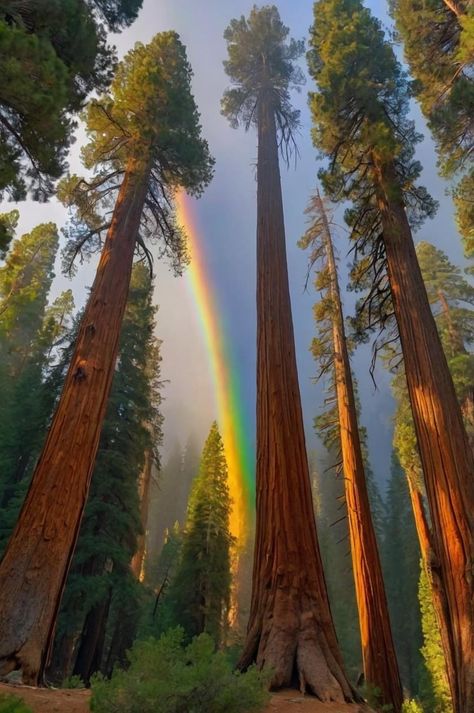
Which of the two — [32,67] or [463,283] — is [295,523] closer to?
[32,67]

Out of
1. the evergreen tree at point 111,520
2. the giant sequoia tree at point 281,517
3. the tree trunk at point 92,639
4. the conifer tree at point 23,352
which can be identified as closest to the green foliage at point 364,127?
the giant sequoia tree at point 281,517

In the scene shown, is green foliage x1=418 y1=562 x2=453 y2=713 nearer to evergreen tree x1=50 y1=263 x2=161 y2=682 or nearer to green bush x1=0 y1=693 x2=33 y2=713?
evergreen tree x1=50 y1=263 x2=161 y2=682

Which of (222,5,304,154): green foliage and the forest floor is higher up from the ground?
(222,5,304,154): green foliage

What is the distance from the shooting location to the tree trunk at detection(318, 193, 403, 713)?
8594mm

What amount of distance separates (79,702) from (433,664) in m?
22.9

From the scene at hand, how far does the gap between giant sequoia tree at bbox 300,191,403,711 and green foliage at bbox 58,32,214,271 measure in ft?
18.0

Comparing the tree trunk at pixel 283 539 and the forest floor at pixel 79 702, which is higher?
the tree trunk at pixel 283 539

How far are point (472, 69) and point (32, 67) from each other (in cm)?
812

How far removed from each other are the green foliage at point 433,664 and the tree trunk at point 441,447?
50.6 ft

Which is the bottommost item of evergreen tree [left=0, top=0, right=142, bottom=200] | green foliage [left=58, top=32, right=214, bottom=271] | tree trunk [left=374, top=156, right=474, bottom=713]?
tree trunk [left=374, top=156, right=474, bottom=713]

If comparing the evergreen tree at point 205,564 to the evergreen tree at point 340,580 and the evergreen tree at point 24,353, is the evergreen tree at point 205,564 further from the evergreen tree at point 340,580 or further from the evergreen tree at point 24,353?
the evergreen tree at point 24,353

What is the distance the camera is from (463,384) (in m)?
16.2

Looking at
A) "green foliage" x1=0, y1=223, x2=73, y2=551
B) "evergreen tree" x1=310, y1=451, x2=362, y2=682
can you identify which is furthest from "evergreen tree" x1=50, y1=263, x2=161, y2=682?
"evergreen tree" x1=310, y1=451, x2=362, y2=682

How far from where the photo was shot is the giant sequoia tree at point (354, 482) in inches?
345
